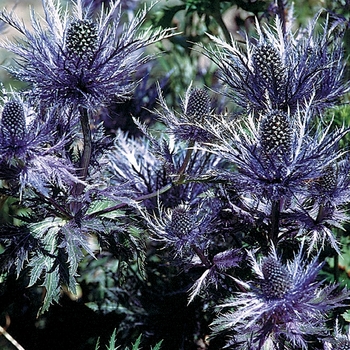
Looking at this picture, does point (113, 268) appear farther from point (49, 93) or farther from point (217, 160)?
point (49, 93)

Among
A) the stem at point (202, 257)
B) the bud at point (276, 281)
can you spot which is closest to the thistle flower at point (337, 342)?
the bud at point (276, 281)

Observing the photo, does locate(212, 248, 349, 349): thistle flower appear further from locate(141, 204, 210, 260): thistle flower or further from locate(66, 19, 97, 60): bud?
locate(66, 19, 97, 60): bud

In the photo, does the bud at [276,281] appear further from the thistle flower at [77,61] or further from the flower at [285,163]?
the thistle flower at [77,61]

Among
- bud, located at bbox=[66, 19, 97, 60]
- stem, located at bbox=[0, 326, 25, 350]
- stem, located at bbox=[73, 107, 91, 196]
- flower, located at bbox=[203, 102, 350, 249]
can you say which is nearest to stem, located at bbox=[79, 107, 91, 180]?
stem, located at bbox=[73, 107, 91, 196]

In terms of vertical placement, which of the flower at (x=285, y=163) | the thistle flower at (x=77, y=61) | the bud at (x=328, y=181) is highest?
the thistle flower at (x=77, y=61)

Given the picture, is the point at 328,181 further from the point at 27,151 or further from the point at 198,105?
the point at 27,151
